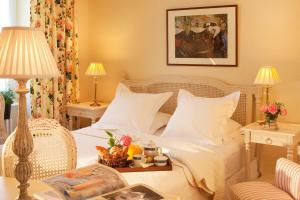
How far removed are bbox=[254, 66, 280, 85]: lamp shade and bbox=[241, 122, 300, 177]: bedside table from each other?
39 centimetres

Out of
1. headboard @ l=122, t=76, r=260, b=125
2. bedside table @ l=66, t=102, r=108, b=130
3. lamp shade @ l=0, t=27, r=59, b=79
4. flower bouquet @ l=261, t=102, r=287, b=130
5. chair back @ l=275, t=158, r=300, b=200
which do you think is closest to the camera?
lamp shade @ l=0, t=27, r=59, b=79

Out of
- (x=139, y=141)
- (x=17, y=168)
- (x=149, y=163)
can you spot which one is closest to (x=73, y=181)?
(x=17, y=168)

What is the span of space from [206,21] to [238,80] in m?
0.68

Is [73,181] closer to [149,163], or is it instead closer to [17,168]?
[17,168]

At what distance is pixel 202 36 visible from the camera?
387 cm

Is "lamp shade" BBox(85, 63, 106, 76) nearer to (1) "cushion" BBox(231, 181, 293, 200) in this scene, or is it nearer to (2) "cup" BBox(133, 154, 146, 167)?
(2) "cup" BBox(133, 154, 146, 167)

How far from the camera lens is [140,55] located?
4398 mm

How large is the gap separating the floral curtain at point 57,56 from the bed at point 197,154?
0.70 metres

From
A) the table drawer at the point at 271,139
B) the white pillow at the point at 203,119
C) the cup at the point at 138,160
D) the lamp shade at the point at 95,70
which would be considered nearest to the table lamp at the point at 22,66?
the cup at the point at 138,160

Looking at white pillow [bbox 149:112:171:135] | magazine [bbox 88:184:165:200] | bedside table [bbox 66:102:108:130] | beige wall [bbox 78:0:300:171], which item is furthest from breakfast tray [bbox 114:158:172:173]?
bedside table [bbox 66:102:108:130]

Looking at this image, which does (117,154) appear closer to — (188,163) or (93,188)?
(188,163)

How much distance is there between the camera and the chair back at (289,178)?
2314 millimetres

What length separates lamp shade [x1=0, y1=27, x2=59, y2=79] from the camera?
1.39 metres

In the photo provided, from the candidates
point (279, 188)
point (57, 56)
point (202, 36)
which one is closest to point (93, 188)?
point (279, 188)
